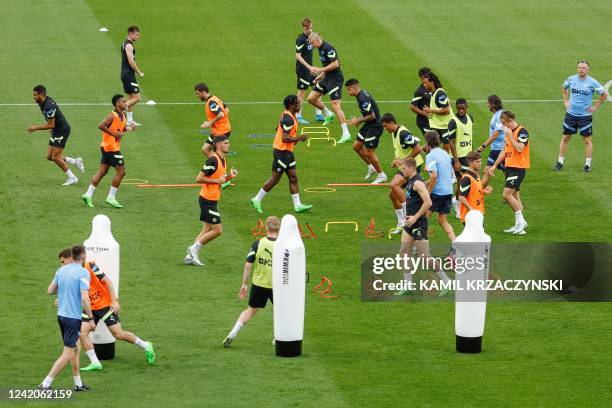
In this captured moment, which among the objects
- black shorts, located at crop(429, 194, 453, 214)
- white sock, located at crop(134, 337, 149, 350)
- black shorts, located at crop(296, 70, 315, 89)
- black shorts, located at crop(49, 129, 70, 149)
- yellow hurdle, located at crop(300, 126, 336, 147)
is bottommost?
yellow hurdle, located at crop(300, 126, 336, 147)

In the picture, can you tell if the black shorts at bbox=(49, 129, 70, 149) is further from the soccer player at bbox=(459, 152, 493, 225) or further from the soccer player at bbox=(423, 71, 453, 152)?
the soccer player at bbox=(459, 152, 493, 225)

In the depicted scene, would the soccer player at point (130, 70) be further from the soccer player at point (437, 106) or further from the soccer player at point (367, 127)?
the soccer player at point (437, 106)

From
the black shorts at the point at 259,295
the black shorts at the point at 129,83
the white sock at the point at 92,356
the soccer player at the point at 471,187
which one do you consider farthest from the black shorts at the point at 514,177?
the black shorts at the point at 129,83

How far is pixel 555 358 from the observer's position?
19516mm

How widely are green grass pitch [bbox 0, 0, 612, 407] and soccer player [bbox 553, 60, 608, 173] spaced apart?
21.5 inches

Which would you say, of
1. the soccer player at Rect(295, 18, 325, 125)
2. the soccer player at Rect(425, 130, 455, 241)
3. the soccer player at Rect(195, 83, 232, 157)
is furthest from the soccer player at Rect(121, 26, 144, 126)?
the soccer player at Rect(425, 130, 455, 241)

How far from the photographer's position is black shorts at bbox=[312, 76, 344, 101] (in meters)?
33.7

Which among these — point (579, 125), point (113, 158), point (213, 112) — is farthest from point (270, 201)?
point (579, 125)

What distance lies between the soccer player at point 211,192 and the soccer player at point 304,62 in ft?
36.9

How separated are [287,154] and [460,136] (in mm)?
3472

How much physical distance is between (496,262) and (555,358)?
4.92m

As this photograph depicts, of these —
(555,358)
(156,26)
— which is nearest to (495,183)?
(555,358)

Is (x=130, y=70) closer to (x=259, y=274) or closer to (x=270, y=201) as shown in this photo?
(x=270, y=201)

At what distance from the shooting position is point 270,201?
93.0 ft
